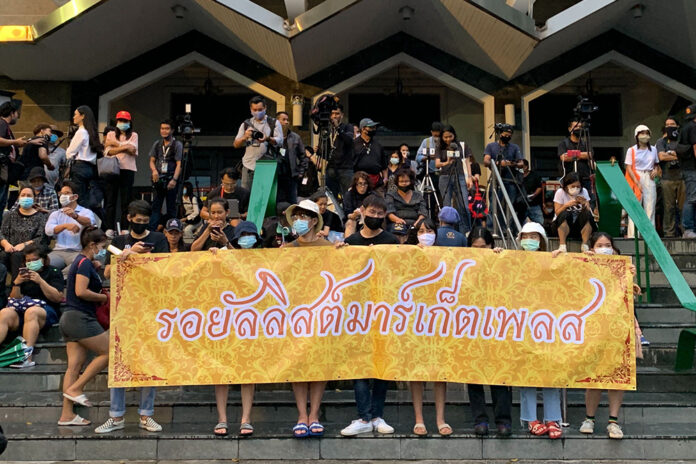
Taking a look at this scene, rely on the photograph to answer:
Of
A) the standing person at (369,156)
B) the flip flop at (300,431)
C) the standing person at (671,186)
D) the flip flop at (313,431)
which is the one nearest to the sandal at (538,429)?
the flip flop at (313,431)

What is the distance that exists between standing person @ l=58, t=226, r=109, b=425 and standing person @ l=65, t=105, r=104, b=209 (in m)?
4.36

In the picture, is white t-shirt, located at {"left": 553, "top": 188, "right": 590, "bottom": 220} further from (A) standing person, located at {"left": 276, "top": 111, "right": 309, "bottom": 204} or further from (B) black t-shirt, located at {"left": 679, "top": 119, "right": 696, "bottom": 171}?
(A) standing person, located at {"left": 276, "top": 111, "right": 309, "bottom": 204}

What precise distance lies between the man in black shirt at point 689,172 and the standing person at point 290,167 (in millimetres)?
5086

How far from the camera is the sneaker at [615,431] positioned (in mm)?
6887

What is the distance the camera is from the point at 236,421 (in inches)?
301

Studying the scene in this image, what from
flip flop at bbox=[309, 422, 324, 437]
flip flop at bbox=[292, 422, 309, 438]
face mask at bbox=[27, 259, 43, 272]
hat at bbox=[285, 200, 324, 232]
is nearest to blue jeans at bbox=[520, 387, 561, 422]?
flip flop at bbox=[309, 422, 324, 437]

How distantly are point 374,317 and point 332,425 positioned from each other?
105 centimetres

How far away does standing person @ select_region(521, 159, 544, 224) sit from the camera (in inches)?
504

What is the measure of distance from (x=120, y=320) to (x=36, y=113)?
34.3 ft

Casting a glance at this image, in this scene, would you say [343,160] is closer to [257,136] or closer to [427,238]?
[257,136]

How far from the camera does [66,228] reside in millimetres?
10016

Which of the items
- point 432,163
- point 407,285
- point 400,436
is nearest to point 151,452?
point 400,436

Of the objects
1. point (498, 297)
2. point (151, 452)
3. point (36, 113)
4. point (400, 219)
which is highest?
point (36, 113)

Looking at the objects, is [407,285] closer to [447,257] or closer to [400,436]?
[447,257]
